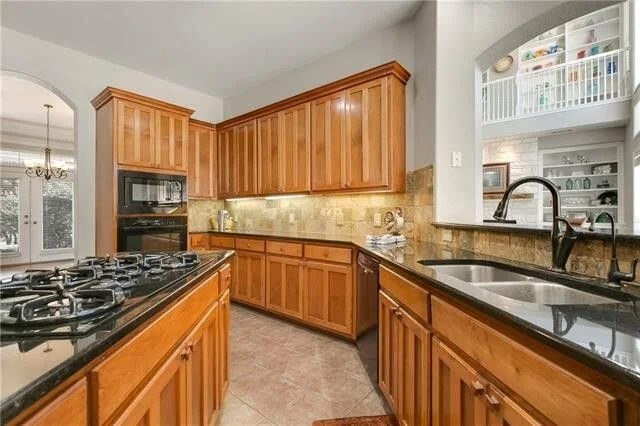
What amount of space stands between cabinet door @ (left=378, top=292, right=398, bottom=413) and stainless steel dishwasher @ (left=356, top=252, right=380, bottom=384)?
81mm

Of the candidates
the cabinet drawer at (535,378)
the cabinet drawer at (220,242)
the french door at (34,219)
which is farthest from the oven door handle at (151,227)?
the french door at (34,219)

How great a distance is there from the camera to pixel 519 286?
132cm

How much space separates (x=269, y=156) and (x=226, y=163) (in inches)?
37.1

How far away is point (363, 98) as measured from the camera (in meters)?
2.85

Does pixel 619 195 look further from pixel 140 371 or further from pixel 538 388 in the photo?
pixel 140 371

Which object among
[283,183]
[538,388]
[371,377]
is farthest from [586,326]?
[283,183]

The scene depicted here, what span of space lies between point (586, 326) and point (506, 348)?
0.58ft

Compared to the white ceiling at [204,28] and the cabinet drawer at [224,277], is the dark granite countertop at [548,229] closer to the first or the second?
the cabinet drawer at [224,277]

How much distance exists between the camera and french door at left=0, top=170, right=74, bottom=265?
6.46 m

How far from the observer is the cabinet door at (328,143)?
301 centimetres

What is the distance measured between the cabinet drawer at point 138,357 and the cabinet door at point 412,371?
96 cm

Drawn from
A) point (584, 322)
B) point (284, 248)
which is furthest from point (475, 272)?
point (284, 248)

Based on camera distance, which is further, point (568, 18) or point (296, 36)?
point (296, 36)

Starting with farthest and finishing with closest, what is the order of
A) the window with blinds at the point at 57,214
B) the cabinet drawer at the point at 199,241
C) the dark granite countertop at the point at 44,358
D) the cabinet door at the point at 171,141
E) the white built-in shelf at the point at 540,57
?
1. the window with blinds at the point at 57,214
2. the white built-in shelf at the point at 540,57
3. the cabinet drawer at the point at 199,241
4. the cabinet door at the point at 171,141
5. the dark granite countertop at the point at 44,358
